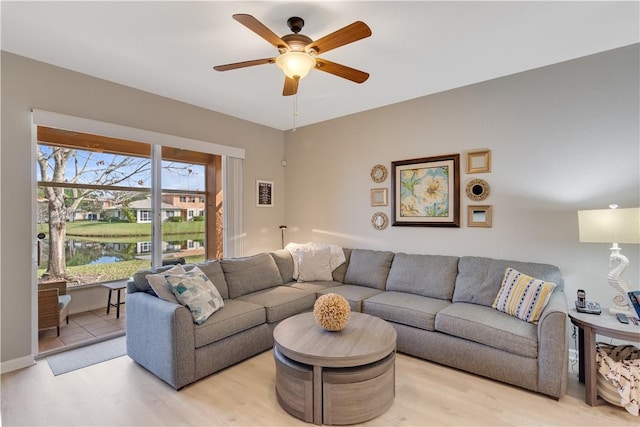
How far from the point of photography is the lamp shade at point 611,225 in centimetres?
211

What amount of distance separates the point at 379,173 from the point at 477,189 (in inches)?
46.9

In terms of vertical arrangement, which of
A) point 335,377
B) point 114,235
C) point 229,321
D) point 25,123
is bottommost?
point 335,377

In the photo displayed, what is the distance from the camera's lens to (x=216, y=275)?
3.18 meters

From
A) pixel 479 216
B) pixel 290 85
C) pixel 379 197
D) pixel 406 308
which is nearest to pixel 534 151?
pixel 479 216

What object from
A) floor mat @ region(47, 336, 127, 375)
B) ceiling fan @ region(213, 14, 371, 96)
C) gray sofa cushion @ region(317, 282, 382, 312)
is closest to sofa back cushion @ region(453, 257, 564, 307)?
gray sofa cushion @ region(317, 282, 382, 312)

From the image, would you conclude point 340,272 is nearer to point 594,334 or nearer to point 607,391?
point 594,334

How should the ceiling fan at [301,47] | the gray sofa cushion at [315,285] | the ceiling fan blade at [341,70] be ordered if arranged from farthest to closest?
the gray sofa cushion at [315,285] → the ceiling fan blade at [341,70] → the ceiling fan at [301,47]

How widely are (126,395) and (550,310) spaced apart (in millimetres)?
3127

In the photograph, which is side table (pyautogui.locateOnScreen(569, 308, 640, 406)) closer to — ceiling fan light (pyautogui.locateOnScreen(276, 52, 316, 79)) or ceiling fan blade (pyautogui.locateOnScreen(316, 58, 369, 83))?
ceiling fan blade (pyautogui.locateOnScreen(316, 58, 369, 83))

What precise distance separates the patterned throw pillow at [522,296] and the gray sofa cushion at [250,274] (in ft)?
7.58

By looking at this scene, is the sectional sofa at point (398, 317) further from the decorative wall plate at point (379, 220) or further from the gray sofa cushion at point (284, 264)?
the decorative wall plate at point (379, 220)

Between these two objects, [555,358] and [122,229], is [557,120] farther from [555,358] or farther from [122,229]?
[122,229]

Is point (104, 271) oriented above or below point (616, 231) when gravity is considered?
below

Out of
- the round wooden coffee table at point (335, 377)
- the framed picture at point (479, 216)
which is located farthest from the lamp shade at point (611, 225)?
the round wooden coffee table at point (335, 377)
